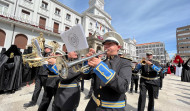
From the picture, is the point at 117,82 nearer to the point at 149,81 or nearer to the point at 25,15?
the point at 149,81

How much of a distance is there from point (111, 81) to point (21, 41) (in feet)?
65.7

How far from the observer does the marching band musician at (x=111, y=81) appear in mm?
1128

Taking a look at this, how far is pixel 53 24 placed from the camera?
20609mm

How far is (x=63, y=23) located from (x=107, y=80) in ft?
80.3

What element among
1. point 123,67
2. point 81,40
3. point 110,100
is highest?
point 81,40

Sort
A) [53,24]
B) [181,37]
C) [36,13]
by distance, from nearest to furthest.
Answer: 1. [36,13]
2. [53,24]
3. [181,37]

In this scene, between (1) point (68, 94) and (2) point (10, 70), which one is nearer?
(1) point (68, 94)

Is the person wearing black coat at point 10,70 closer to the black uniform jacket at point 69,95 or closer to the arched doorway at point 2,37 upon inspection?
the black uniform jacket at point 69,95

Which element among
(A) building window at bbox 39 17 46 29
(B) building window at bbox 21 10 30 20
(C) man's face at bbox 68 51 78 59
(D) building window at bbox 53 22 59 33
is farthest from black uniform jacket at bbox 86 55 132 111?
(D) building window at bbox 53 22 59 33

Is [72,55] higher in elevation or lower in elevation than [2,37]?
lower

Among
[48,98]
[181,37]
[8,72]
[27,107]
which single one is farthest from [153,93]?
[181,37]

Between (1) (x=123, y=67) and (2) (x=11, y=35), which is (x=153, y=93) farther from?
(2) (x=11, y=35)

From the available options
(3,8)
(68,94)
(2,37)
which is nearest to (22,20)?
(3,8)

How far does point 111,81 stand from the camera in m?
1.11
